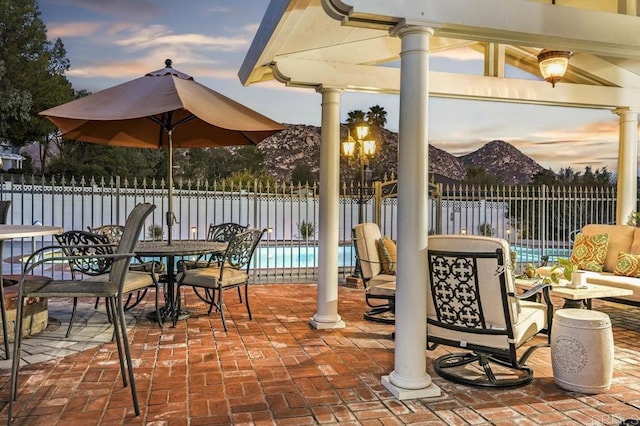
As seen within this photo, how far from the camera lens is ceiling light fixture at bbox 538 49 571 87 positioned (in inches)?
164

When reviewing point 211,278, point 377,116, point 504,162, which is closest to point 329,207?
point 211,278

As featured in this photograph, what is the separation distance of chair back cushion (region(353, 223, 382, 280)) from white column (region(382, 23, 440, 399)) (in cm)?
178

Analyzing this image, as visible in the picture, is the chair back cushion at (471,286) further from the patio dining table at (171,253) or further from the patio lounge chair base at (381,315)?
the patio dining table at (171,253)

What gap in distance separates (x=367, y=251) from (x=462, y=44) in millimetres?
2352

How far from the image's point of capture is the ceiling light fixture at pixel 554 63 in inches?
164

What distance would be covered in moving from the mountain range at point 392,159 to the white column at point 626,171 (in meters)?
13.0

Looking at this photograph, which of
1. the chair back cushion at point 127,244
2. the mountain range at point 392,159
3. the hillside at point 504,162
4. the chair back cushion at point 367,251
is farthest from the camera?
the mountain range at point 392,159

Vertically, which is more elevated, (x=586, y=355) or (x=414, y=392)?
(x=586, y=355)

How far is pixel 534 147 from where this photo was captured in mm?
18078

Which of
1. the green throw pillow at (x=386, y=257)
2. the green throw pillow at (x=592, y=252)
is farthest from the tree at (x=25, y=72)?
the green throw pillow at (x=592, y=252)

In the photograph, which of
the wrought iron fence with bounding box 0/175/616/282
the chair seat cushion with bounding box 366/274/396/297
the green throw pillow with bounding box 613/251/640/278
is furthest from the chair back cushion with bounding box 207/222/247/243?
the green throw pillow with bounding box 613/251/640/278

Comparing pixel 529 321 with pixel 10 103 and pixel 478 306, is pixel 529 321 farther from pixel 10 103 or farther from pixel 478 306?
pixel 10 103

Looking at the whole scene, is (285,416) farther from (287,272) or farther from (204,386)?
(287,272)

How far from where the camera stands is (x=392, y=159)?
28.9m
